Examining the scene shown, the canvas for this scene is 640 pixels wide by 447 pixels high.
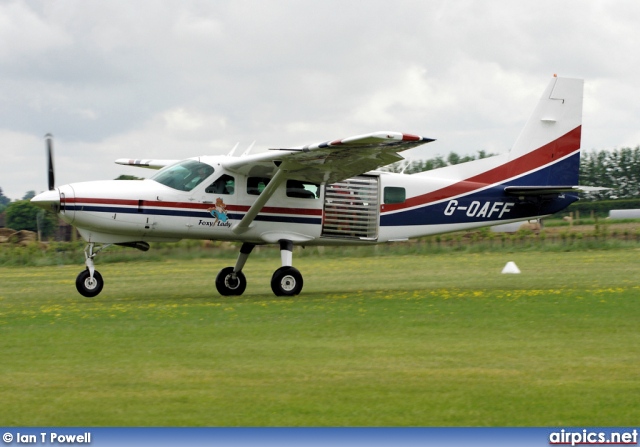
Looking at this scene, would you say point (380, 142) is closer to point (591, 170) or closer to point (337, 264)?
point (337, 264)

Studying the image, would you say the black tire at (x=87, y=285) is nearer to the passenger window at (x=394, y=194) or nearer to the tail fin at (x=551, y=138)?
the passenger window at (x=394, y=194)

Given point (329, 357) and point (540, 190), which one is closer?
point (329, 357)

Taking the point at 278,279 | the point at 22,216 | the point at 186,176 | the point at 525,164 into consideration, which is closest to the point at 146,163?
the point at 186,176

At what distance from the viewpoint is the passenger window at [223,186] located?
58.8ft

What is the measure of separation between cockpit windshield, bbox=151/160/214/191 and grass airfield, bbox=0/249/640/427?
7.55 ft

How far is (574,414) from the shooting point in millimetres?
7445

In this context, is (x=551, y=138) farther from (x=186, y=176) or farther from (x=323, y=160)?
(x=186, y=176)

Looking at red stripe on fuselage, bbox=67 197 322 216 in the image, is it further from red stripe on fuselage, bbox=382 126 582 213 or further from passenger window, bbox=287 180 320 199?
red stripe on fuselage, bbox=382 126 582 213

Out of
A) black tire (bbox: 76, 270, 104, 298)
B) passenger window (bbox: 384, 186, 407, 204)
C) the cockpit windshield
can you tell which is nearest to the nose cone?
black tire (bbox: 76, 270, 104, 298)

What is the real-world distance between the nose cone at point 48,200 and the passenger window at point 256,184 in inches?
149

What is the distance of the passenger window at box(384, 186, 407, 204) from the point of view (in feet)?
63.6

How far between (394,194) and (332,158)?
305cm

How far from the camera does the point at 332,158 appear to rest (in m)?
16.8

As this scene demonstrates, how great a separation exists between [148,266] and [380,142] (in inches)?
612
